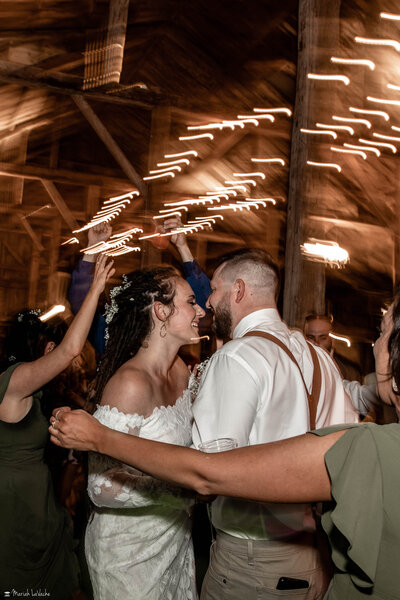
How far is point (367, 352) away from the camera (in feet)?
32.8

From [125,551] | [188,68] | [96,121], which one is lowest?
[125,551]

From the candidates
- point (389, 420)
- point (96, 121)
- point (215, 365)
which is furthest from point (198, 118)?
point (215, 365)

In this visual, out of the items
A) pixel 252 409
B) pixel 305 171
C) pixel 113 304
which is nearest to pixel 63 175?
pixel 305 171

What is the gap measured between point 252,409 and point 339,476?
0.83 meters

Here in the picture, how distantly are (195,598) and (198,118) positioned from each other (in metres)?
9.17

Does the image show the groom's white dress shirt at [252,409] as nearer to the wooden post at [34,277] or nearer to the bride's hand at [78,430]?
the bride's hand at [78,430]

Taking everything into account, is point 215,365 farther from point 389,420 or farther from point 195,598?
point 389,420

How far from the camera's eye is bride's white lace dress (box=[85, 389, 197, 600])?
2195 millimetres

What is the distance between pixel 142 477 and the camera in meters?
2.26

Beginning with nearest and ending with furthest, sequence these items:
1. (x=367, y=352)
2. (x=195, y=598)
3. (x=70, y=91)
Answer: (x=195, y=598) → (x=70, y=91) → (x=367, y=352)

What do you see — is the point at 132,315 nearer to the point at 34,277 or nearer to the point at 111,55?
the point at 111,55

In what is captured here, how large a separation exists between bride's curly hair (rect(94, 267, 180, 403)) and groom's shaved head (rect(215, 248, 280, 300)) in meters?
0.38

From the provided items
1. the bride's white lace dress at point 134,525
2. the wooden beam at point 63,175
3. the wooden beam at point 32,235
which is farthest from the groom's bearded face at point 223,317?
the wooden beam at point 32,235

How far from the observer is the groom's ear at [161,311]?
8.47 ft
